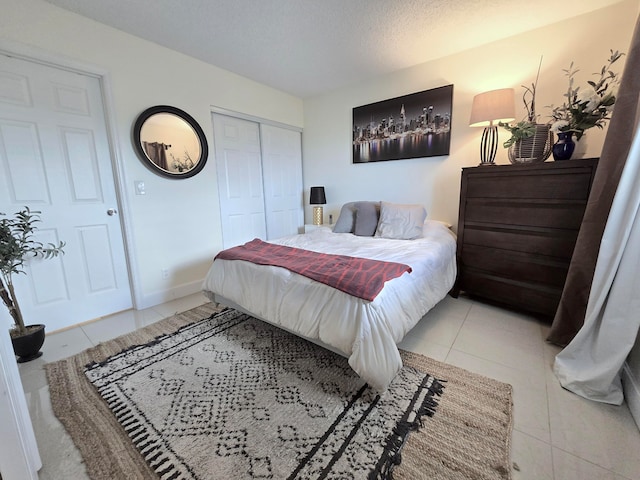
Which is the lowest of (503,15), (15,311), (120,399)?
(120,399)

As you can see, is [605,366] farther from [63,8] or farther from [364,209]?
[63,8]

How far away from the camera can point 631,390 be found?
1.30m

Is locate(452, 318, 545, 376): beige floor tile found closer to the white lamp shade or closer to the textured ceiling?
the white lamp shade

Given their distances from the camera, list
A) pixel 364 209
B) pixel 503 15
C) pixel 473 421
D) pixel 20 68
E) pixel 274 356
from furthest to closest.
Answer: pixel 364 209 → pixel 503 15 → pixel 20 68 → pixel 274 356 → pixel 473 421

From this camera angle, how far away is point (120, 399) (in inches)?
55.4

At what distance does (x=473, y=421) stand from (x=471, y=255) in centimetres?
152

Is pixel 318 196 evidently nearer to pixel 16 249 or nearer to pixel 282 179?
pixel 282 179

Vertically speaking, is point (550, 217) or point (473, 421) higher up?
point (550, 217)

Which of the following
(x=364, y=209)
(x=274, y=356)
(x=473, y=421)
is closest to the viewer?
(x=473, y=421)

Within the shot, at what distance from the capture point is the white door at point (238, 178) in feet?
10.3

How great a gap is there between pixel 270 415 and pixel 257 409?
84 millimetres

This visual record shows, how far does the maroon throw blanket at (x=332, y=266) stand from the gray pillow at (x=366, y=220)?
3.21ft

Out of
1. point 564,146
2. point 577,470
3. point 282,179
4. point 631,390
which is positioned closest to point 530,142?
point 564,146

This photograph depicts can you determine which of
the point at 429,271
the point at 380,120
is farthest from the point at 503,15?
the point at 429,271
